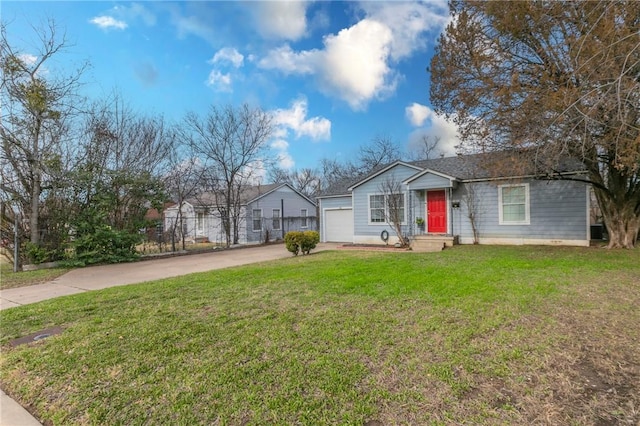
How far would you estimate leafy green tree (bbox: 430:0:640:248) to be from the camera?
724cm

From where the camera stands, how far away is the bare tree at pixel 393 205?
46.3ft

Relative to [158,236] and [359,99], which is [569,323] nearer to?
[359,99]

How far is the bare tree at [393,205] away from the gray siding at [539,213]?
2.26 metres

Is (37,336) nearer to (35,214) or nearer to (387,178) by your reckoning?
(35,214)

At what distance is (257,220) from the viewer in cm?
2184

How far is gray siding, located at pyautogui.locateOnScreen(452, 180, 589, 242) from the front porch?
692 mm

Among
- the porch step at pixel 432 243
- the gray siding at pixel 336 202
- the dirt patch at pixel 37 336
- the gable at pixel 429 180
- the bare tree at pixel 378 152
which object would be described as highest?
the bare tree at pixel 378 152

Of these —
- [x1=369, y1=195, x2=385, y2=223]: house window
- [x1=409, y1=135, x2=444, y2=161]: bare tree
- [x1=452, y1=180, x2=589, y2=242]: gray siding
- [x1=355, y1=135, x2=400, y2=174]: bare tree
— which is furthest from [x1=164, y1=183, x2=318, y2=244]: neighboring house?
[x1=409, y1=135, x2=444, y2=161]: bare tree

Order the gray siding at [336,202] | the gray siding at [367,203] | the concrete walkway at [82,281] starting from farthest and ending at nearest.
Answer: the gray siding at [336,202]
the gray siding at [367,203]
the concrete walkway at [82,281]

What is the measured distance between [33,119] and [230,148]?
A: 9504 mm

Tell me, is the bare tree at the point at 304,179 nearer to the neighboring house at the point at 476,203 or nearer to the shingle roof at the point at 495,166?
the shingle roof at the point at 495,166

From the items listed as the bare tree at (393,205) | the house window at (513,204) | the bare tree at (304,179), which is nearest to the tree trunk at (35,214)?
the bare tree at (393,205)

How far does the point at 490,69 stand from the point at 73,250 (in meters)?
14.2

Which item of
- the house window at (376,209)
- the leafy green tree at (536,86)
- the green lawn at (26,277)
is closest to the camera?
the leafy green tree at (536,86)
